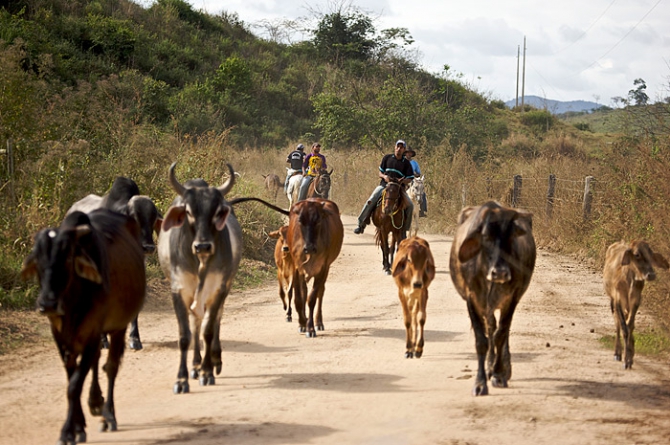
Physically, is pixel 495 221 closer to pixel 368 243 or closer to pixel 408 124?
pixel 368 243

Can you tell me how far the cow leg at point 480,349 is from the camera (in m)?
7.70

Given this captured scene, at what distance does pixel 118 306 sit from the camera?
675cm

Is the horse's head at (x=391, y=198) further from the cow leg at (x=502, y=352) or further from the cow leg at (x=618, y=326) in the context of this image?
the cow leg at (x=502, y=352)

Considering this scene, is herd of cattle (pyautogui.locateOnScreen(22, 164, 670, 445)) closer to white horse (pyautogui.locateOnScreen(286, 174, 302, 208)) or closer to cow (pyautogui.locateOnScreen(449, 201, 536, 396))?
cow (pyautogui.locateOnScreen(449, 201, 536, 396))

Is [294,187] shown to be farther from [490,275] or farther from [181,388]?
[490,275]

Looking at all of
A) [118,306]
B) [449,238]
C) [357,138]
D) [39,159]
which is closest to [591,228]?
[449,238]

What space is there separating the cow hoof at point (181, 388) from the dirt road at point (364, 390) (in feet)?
0.27

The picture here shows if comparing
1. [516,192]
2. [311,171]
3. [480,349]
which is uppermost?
[311,171]

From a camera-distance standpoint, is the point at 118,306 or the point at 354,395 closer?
the point at 118,306

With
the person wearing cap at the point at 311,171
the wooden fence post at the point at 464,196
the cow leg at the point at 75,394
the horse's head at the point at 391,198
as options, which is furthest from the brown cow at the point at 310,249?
the wooden fence post at the point at 464,196

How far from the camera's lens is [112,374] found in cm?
694

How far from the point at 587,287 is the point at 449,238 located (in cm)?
826

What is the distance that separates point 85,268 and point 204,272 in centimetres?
214

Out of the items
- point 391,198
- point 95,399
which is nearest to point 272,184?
point 391,198
